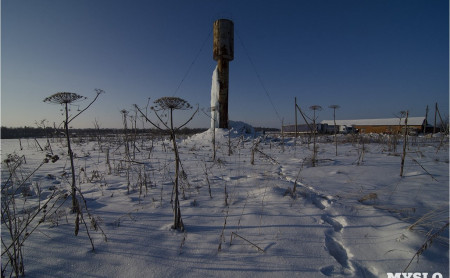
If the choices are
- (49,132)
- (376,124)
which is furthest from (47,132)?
(376,124)

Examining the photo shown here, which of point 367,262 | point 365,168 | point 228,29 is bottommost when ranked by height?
point 367,262

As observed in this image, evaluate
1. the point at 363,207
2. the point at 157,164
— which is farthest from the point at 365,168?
the point at 157,164

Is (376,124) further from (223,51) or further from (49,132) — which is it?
(49,132)

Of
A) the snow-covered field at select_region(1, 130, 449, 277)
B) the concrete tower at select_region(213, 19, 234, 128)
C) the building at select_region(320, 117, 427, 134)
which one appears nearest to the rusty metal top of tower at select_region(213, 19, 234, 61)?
the concrete tower at select_region(213, 19, 234, 128)

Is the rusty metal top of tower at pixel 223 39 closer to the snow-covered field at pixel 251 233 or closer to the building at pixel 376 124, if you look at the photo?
the snow-covered field at pixel 251 233

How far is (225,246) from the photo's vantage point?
1498mm

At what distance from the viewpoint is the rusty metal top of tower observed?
957 cm

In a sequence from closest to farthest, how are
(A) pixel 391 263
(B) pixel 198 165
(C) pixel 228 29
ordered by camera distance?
1. (A) pixel 391 263
2. (B) pixel 198 165
3. (C) pixel 228 29

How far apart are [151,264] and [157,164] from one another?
3.36 metres

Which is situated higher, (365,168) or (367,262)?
(365,168)

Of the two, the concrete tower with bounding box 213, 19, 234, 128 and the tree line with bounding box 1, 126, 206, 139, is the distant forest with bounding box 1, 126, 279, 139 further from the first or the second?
the concrete tower with bounding box 213, 19, 234, 128

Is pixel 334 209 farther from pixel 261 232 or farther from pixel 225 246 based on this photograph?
pixel 225 246

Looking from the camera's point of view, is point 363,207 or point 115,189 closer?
point 363,207

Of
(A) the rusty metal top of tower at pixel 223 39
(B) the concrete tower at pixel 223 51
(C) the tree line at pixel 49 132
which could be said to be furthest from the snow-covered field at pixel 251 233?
(A) the rusty metal top of tower at pixel 223 39
